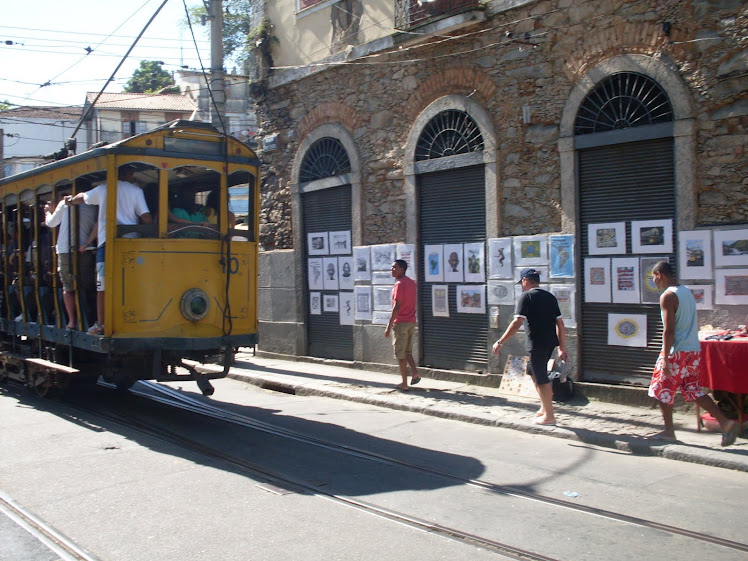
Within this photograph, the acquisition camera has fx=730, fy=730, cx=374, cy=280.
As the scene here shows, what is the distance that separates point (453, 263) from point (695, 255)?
4.02m

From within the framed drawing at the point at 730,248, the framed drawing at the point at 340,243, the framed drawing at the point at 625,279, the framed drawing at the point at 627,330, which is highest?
the framed drawing at the point at 340,243

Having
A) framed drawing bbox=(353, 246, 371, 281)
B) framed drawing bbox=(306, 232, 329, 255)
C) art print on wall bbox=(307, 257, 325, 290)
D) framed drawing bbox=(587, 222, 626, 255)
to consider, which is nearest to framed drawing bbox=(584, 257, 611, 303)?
framed drawing bbox=(587, 222, 626, 255)

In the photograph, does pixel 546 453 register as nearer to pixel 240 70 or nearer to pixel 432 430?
pixel 432 430

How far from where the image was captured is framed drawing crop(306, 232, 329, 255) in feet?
47.5

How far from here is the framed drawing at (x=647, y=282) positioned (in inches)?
371

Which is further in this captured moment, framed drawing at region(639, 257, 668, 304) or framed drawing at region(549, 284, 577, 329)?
framed drawing at region(549, 284, 577, 329)

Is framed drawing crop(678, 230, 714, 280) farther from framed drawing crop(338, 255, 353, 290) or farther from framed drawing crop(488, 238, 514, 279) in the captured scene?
framed drawing crop(338, 255, 353, 290)

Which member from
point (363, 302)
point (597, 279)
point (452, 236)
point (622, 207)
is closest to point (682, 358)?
point (597, 279)

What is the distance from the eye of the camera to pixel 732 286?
8.62 meters

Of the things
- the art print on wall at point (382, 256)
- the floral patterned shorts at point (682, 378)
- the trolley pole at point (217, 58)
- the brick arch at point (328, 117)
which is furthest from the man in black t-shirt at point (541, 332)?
the trolley pole at point (217, 58)

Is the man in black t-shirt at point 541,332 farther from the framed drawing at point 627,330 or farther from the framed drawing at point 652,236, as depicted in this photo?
the framed drawing at point 652,236

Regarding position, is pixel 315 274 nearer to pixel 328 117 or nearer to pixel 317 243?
pixel 317 243

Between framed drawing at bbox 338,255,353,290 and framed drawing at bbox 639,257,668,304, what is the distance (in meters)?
5.88

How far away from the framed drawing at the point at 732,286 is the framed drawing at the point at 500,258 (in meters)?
3.12
